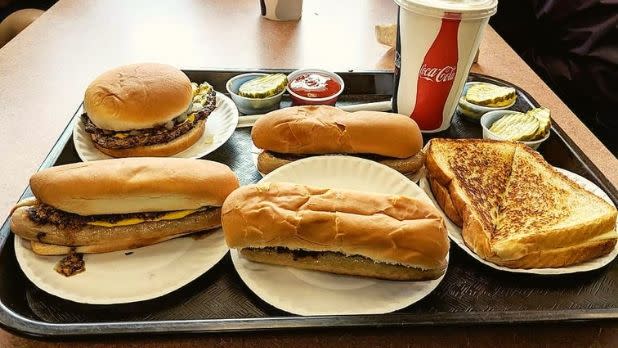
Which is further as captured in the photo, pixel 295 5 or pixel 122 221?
pixel 295 5

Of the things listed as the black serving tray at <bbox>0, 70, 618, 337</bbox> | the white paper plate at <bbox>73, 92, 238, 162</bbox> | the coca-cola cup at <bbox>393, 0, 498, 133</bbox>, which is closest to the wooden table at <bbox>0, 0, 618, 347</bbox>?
the black serving tray at <bbox>0, 70, 618, 337</bbox>

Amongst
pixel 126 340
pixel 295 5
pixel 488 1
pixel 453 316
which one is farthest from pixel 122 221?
pixel 295 5

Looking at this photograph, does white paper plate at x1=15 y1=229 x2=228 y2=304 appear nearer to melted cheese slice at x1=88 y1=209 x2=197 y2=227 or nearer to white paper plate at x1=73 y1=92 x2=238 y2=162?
melted cheese slice at x1=88 y1=209 x2=197 y2=227

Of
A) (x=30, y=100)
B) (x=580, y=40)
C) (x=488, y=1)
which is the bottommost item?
(x=580, y=40)

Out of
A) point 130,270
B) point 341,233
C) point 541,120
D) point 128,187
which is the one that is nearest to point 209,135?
point 128,187

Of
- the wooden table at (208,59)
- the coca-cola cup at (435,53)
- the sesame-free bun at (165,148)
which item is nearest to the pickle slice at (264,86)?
the sesame-free bun at (165,148)

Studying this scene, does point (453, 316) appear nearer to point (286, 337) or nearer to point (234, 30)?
point (286, 337)
